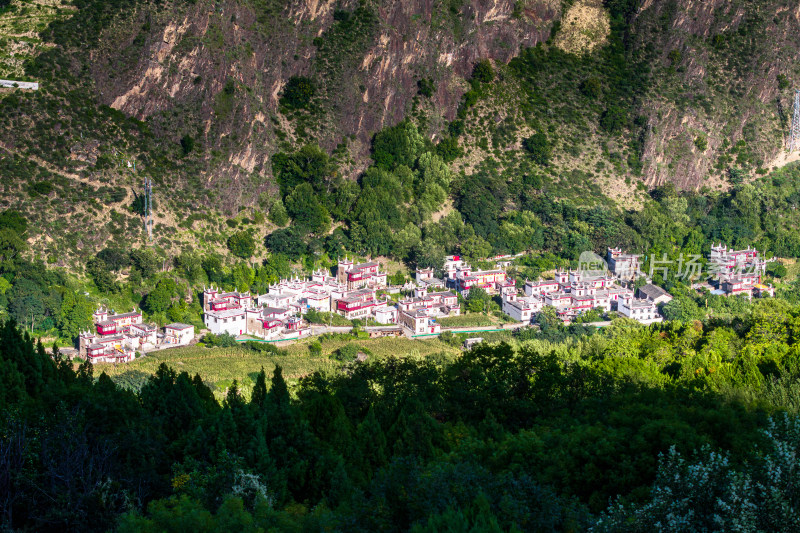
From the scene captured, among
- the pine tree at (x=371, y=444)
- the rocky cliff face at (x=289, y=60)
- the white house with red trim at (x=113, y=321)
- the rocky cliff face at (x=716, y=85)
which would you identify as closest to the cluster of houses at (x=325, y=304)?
the white house with red trim at (x=113, y=321)

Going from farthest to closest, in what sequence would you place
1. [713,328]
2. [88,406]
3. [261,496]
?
[713,328]
[88,406]
[261,496]

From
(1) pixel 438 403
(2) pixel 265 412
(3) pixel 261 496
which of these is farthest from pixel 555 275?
(3) pixel 261 496

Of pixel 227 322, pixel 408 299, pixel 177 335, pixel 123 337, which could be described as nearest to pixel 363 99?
pixel 408 299

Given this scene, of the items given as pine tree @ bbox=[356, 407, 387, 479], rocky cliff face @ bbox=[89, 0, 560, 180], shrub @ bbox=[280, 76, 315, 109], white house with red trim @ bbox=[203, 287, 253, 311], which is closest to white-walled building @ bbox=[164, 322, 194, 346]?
white house with red trim @ bbox=[203, 287, 253, 311]

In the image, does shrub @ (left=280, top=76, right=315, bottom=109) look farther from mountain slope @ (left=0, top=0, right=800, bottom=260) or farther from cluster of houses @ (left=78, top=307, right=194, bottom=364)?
cluster of houses @ (left=78, top=307, right=194, bottom=364)

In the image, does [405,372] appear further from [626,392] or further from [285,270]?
[285,270]

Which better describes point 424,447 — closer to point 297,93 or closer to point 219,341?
point 219,341

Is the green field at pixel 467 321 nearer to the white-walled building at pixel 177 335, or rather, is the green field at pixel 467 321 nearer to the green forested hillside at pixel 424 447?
the white-walled building at pixel 177 335
